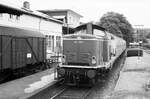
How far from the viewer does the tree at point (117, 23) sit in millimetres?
57856

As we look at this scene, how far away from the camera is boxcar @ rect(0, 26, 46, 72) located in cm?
1259

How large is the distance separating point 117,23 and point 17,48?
164 feet

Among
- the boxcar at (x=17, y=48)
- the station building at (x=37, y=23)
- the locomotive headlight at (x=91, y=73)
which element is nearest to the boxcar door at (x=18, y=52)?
→ the boxcar at (x=17, y=48)

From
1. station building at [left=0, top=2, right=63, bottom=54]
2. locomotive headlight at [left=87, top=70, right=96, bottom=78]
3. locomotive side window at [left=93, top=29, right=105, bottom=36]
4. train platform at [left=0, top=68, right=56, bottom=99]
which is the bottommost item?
train platform at [left=0, top=68, right=56, bottom=99]

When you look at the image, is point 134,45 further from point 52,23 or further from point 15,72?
point 15,72

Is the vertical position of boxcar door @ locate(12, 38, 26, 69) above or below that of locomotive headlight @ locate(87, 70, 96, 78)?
above

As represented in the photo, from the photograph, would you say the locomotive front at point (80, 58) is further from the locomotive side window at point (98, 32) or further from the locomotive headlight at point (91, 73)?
the locomotive side window at point (98, 32)

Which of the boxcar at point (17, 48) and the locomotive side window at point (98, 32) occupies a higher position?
the locomotive side window at point (98, 32)

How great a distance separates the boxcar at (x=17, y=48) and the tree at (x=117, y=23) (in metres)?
41.4

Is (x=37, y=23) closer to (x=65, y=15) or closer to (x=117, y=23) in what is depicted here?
(x=65, y=15)

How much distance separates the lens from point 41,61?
18.3 m

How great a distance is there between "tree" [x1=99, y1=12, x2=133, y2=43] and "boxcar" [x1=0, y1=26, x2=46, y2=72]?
136ft

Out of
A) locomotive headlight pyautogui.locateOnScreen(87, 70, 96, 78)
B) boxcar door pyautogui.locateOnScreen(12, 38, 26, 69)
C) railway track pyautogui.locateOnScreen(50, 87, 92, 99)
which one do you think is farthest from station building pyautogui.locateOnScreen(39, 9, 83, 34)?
locomotive headlight pyautogui.locateOnScreen(87, 70, 96, 78)

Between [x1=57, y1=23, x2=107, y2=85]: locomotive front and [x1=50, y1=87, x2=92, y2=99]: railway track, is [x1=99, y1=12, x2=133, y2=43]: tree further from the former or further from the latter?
[x1=50, y1=87, x2=92, y2=99]: railway track
